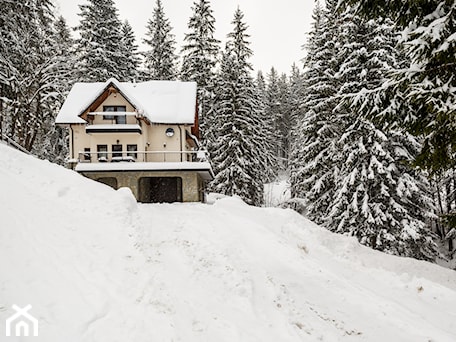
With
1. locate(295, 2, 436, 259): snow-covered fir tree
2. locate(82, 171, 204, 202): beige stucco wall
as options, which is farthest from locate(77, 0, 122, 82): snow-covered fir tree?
locate(295, 2, 436, 259): snow-covered fir tree

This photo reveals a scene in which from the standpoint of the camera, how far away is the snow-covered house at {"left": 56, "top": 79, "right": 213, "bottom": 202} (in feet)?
66.8

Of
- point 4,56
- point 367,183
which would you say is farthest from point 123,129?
point 367,183

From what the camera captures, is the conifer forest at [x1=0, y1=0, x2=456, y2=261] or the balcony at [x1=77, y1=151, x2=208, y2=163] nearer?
the conifer forest at [x1=0, y1=0, x2=456, y2=261]

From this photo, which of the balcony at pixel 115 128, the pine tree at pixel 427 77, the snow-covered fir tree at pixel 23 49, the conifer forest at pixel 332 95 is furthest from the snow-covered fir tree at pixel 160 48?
the pine tree at pixel 427 77

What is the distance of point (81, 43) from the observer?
29250mm

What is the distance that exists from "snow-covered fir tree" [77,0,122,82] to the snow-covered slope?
18.1 meters

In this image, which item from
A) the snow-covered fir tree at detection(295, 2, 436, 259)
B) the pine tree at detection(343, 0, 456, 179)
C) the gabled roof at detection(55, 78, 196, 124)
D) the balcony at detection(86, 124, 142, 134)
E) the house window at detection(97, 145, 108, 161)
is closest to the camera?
the pine tree at detection(343, 0, 456, 179)

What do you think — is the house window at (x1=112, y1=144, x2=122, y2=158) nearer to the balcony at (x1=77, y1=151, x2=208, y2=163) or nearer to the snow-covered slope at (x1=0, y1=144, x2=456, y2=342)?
the balcony at (x1=77, y1=151, x2=208, y2=163)

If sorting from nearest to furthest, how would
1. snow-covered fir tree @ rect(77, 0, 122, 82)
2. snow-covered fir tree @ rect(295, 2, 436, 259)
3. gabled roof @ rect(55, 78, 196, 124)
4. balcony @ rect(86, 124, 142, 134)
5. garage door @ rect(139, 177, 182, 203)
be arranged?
snow-covered fir tree @ rect(295, 2, 436, 259)
balcony @ rect(86, 124, 142, 134)
gabled roof @ rect(55, 78, 196, 124)
garage door @ rect(139, 177, 182, 203)
snow-covered fir tree @ rect(77, 0, 122, 82)

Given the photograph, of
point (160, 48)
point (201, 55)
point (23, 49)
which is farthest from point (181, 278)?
point (160, 48)

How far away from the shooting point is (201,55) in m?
30.6

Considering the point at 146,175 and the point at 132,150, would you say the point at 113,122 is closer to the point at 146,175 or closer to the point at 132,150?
the point at 132,150

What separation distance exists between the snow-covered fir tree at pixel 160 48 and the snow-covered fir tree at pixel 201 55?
121 inches

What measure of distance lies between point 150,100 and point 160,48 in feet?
40.5
